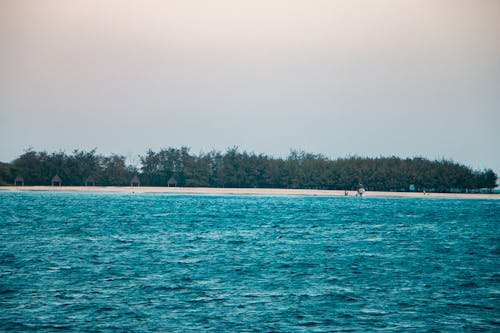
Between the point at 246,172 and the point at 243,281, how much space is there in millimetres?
112236

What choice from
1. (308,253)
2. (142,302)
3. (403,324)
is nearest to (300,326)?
(403,324)

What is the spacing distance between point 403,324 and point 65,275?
483 inches

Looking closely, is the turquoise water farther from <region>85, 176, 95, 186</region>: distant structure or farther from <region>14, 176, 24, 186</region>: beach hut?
<region>85, 176, 95, 186</region>: distant structure

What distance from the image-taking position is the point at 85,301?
649 inches

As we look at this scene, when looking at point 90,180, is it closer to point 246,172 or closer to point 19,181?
point 19,181

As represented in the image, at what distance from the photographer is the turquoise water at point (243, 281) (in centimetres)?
1484

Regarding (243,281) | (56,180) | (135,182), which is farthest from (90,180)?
(243,281)

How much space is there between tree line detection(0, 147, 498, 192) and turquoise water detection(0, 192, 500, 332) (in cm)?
8952

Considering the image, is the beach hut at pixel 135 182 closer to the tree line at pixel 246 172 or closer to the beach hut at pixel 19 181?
the tree line at pixel 246 172

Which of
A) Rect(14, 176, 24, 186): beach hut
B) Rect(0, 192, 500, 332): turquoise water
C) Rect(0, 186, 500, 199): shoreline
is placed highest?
Rect(14, 176, 24, 186): beach hut

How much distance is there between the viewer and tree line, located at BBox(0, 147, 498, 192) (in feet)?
412

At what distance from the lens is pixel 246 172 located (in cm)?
13225

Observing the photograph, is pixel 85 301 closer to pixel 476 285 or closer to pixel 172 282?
pixel 172 282

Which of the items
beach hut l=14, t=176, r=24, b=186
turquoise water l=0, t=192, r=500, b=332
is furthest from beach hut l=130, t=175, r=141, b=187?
turquoise water l=0, t=192, r=500, b=332
